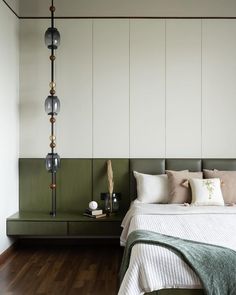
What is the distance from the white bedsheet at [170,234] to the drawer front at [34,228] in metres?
0.85

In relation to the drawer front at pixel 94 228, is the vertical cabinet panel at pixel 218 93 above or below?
above

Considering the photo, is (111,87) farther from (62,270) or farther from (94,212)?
(62,270)

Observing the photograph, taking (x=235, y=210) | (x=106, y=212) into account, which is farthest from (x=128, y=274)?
(x=106, y=212)

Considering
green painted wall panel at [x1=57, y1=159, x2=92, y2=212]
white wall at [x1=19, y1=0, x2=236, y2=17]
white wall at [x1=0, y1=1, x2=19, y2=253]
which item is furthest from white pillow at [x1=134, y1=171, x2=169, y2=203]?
white wall at [x1=19, y1=0, x2=236, y2=17]

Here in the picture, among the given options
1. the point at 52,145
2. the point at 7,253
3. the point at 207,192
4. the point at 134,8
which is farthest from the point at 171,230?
the point at 134,8

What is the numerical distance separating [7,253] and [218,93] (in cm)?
314

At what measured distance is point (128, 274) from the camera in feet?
7.72

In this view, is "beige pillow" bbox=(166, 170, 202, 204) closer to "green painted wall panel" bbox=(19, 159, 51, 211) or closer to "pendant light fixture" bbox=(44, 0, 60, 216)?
"pendant light fixture" bbox=(44, 0, 60, 216)

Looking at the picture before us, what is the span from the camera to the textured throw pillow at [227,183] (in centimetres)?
416

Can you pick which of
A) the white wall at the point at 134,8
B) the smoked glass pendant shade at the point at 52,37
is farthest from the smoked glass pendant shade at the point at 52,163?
the white wall at the point at 134,8

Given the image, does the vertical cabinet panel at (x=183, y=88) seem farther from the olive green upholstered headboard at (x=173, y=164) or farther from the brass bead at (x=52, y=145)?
the brass bead at (x=52, y=145)

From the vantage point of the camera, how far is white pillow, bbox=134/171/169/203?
14.1 ft

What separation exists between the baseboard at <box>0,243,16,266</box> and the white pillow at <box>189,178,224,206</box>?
2.13 meters

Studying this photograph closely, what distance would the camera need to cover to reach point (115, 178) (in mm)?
4637
